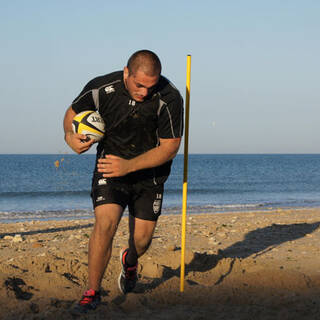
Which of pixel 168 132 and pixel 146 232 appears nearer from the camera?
pixel 168 132

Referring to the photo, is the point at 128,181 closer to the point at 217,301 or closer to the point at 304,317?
the point at 217,301

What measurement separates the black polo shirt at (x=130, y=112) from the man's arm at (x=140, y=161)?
0.33 ft

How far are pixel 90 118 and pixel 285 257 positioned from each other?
14.9 feet

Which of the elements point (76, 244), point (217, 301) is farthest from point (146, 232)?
point (76, 244)

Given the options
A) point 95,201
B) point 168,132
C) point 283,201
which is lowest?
point 283,201

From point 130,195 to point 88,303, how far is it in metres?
1.25

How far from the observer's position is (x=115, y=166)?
5.01m

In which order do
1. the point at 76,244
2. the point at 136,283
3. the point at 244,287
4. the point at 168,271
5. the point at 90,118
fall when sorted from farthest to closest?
the point at 76,244, the point at 168,271, the point at 136,283, the point at 244,287, the point at 90,118

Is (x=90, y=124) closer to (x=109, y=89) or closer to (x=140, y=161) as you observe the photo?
(x=109, y=89)

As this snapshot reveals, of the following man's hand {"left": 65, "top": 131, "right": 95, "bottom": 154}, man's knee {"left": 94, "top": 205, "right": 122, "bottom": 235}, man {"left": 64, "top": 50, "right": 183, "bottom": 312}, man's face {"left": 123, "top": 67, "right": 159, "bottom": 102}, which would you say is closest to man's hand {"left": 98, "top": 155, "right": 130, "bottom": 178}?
man {"left": 64, "top": 50, "right": 183, "bottom": 312}

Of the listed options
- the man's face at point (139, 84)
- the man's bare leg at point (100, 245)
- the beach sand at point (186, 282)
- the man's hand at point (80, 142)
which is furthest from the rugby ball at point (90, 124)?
the beach sand at point (186, 282)

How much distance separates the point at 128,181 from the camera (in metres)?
5.41

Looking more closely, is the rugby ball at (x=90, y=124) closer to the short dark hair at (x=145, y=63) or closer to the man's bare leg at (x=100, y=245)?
the short dark hair at (x=145, y=63)

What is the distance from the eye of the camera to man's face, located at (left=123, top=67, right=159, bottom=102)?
15.8 ft
